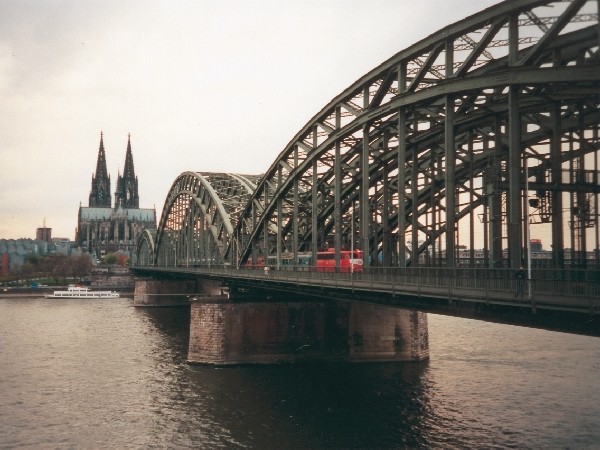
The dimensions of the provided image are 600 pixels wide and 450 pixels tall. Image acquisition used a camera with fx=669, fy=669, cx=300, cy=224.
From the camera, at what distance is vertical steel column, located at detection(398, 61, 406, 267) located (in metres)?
35.7

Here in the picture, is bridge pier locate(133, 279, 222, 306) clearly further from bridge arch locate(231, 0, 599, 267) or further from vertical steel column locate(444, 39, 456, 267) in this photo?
vertical steel column locate(444, 39, 456, 267)

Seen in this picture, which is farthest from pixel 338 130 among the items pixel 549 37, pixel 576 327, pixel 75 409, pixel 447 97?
pixel 576 327

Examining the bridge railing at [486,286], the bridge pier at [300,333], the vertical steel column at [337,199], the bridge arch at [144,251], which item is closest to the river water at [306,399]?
the bridge pier at [300,333]

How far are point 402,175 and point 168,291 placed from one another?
88.3 metres

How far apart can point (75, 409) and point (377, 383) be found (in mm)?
18424

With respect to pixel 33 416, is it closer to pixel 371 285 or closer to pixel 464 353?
pixel 371 285

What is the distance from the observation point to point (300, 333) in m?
50.1

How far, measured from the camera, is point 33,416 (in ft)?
118

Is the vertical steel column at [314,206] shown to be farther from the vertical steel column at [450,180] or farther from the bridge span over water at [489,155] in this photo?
the vertical steel column at [450,180]

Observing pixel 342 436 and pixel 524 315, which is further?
pixel 342 436

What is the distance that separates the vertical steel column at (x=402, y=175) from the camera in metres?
35.7

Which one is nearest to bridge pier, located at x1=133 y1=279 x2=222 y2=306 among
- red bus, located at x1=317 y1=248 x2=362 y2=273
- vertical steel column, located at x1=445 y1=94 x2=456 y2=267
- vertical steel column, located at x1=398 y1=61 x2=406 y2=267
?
red bus, located at x1=317 y1=248 x2=362 y2=273

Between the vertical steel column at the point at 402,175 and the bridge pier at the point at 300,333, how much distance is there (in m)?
14.1

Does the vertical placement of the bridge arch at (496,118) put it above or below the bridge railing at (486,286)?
above
